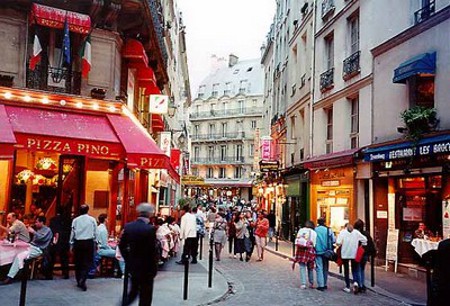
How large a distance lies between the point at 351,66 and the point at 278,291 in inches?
387

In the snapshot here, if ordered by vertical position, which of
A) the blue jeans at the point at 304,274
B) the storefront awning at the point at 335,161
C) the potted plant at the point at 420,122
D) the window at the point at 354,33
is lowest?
the blue jeans at the point at 304,274

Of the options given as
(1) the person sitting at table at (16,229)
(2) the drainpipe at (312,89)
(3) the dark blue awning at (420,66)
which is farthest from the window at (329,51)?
(1) the person sitting at table at (16,229)

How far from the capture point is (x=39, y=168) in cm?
1386

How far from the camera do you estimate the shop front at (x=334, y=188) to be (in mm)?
18031

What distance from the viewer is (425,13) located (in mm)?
13969

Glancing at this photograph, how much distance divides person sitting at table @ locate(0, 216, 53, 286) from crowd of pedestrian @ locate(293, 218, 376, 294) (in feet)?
18.8

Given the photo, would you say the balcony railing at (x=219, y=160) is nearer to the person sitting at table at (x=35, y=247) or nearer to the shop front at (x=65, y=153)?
the shop front at (x=65, y=153)

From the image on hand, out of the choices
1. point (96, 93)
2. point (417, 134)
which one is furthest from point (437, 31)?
point (96, 93)

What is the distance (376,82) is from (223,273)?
7.71 meters

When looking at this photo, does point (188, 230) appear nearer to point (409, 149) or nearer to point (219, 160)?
point (409, 149)

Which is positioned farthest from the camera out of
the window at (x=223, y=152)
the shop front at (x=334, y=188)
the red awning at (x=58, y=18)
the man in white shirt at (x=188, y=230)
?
the window at (x=223, y=152)

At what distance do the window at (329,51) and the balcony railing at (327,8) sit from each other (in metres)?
0.93

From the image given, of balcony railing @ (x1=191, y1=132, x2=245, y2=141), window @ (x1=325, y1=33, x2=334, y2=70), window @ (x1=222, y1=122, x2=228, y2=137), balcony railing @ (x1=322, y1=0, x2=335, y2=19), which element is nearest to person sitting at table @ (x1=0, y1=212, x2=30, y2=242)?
window @ (x1=325, y1=33, x2=334, y2=70)

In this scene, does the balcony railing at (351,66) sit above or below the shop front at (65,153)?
above
